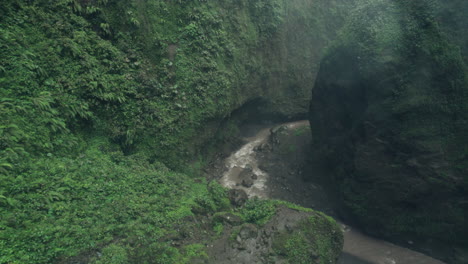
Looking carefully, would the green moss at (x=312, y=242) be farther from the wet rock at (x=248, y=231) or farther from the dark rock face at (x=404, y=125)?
the dark rock face at (x=404, y=125)

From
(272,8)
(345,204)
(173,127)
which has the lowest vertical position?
(345,204)

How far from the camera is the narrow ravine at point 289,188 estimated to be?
1148 cm

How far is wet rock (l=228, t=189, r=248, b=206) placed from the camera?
13039mm

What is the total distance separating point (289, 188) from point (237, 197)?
351 cm

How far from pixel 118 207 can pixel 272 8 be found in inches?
644

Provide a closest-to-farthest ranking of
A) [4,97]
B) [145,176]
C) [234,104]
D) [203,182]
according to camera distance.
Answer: [4,97] → [145,176] → [203,182] → [234,104]

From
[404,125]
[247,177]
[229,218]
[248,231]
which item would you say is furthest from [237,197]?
[404,125]

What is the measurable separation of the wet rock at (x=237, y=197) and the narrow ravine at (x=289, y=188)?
1178 millimetres

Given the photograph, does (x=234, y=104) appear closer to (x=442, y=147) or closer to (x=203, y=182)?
(x=203, y=182)

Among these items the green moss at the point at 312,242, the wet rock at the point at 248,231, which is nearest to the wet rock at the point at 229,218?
the wet rock at the point at 248,231

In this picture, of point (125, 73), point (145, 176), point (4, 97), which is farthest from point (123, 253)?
point (125, 73)

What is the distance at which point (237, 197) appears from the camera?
43.5 ft

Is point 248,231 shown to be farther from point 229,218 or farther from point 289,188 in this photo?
point 289,188

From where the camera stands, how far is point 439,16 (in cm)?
1112
